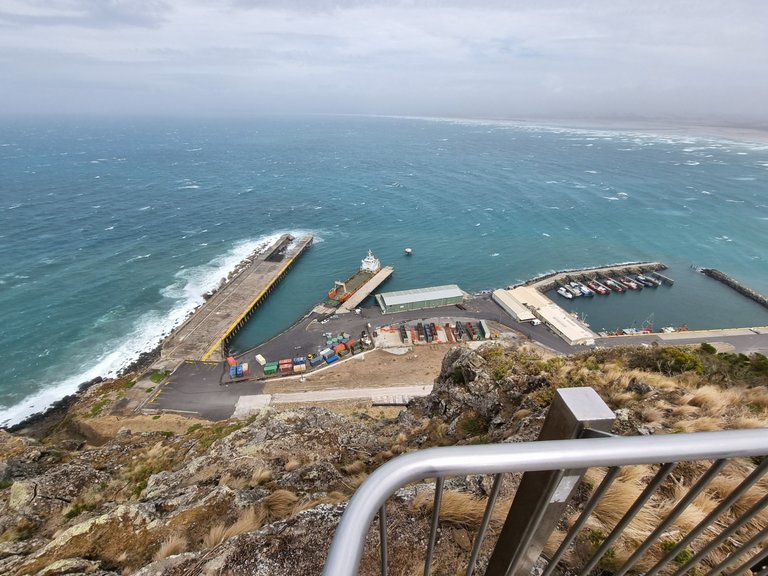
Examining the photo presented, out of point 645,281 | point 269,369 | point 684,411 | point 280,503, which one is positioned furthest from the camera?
point 645,281

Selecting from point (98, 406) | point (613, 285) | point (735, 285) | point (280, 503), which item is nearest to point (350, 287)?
point (98, 406)

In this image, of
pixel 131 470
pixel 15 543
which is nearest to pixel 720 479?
pixel 15 543

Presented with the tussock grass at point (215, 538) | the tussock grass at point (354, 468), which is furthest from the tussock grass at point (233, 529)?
the tussock grass at point (354, 468)

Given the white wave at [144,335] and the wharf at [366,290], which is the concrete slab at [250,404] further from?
the wharf at [366,290]

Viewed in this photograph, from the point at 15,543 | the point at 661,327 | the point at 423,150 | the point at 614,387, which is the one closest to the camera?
the point at 15,543

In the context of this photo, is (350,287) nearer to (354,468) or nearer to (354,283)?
(354,283)

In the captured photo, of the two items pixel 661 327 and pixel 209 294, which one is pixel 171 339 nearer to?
pixel 209 294
